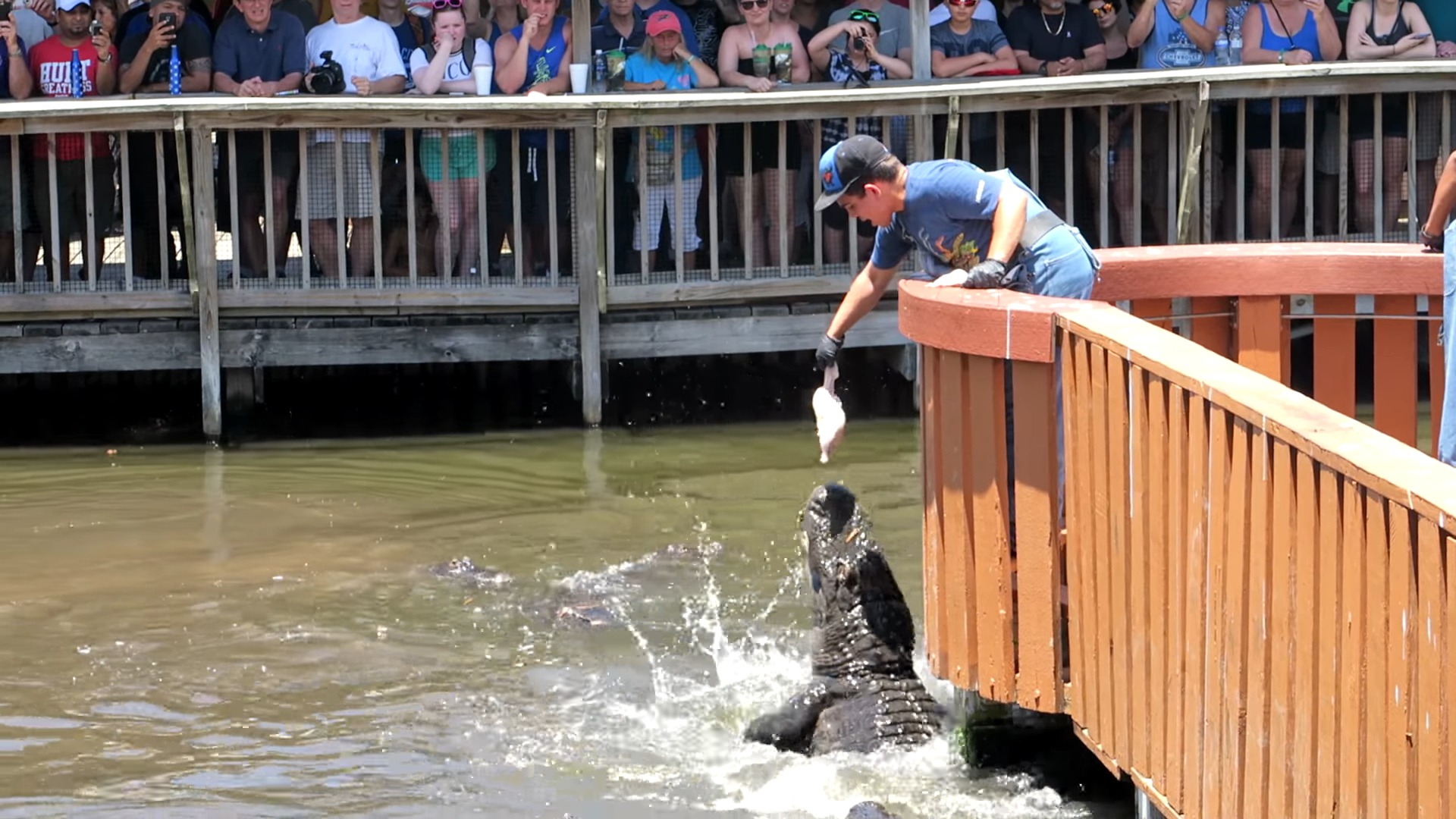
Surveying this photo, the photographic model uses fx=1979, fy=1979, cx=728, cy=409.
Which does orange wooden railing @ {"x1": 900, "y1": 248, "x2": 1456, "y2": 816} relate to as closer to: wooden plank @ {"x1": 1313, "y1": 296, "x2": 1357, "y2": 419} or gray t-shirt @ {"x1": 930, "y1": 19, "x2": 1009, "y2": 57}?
wooden plank @ {"x1": 1313, "y1": 296, "x2": 1357, "y2": 419}

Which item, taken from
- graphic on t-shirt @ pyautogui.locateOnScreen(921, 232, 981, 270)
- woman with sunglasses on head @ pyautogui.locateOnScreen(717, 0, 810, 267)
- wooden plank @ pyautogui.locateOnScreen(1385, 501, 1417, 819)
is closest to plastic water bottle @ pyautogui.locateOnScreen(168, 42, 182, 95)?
woman with sunglasses on head @ pyautogui.locateOnScreen(717, 0, 810, 267)

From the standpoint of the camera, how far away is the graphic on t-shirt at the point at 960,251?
634 cm

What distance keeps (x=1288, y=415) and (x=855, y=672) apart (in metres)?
2.78

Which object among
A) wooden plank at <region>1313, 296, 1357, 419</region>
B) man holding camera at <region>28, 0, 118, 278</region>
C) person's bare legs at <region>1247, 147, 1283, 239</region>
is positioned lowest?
wooden plank at <region>1313, 296, 1357, 419</region>

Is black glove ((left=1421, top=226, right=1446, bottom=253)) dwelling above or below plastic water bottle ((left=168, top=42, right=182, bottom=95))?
below

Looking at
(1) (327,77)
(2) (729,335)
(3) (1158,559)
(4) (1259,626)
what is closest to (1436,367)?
(3) (1158,559)

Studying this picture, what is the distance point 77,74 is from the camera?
11.6m

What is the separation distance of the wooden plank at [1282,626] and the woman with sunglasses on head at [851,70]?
7.71 m

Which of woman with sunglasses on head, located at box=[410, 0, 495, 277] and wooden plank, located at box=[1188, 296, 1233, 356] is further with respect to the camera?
woman with sunglasses on head, located at box=[410, 0, 495, 277]

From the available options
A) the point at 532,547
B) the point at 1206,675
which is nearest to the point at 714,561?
the point at 532,547

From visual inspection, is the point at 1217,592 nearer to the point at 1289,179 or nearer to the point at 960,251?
the point at 960,251

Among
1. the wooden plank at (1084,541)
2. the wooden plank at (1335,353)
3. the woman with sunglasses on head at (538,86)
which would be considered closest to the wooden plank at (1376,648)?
the wooden plank at (1084,541)

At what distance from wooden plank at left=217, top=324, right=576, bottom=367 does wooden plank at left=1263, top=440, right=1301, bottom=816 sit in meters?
7.96

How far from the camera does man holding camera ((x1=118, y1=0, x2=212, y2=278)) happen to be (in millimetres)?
11547
